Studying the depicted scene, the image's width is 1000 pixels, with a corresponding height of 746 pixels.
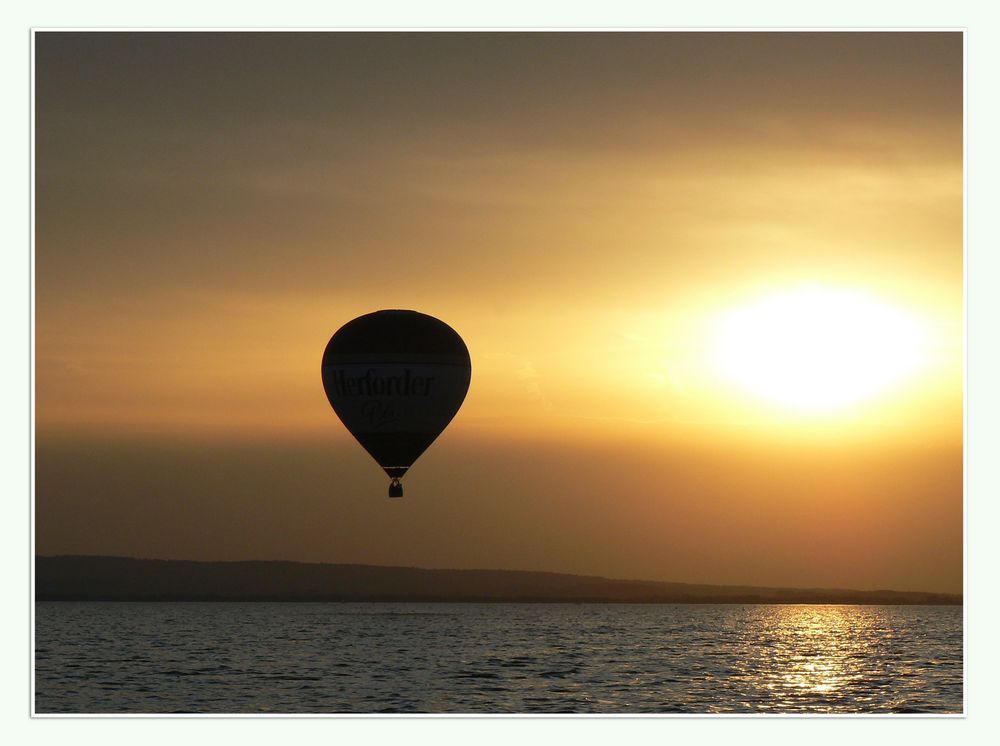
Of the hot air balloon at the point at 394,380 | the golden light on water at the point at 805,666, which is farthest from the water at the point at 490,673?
the hot air balloon at the point at 394,380

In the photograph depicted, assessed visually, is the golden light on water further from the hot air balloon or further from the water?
the hot air balloon

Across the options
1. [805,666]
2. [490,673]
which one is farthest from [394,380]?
[805,666]

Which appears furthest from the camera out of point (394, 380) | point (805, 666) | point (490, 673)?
point (805, 666)

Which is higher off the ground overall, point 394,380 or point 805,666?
point 394,380

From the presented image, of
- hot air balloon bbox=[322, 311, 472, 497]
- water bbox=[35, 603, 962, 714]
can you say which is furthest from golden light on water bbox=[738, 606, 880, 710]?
hot air balloon bbox=[322, 311, 472, 497]

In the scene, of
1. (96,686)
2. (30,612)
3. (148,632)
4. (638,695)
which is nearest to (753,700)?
(638,695)

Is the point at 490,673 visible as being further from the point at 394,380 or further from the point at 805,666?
the point at 394,380
